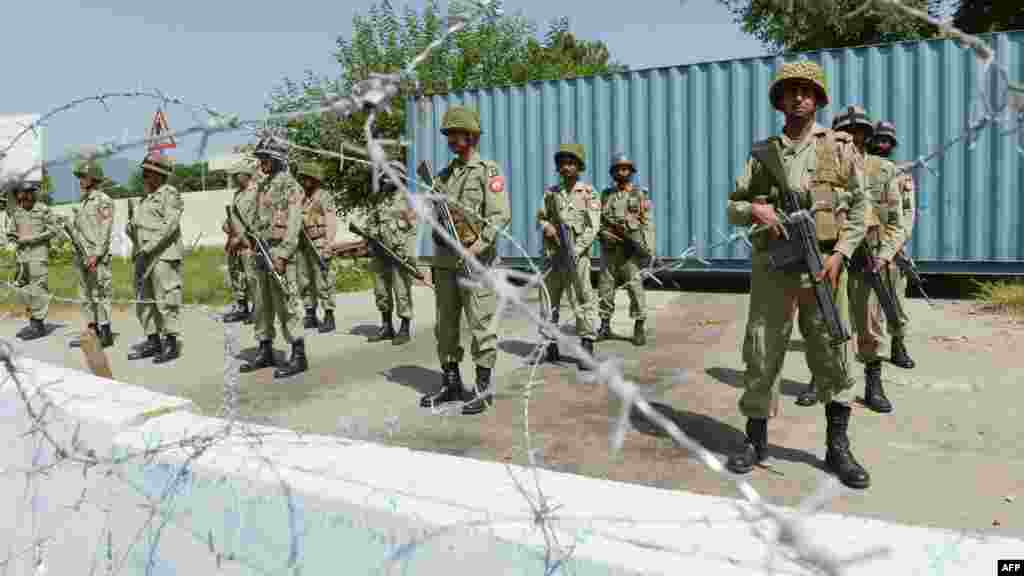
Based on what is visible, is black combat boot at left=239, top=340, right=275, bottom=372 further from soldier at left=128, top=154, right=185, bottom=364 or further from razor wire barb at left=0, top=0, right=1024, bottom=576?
razor wire barb at left=0, top=0, right=1024, bottom=576

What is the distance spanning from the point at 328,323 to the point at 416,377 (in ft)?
8.45

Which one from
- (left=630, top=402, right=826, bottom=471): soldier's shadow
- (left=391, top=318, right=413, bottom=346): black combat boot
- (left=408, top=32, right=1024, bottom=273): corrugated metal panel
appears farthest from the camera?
(left=408, top=32, right=1024, bottom=273): corrugated metal panel

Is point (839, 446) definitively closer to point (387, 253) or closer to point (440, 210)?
point (440, 210)

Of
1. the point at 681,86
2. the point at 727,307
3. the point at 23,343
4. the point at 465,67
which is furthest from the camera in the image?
the point at 465,67

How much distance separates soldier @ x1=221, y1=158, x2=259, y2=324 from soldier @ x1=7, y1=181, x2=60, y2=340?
173cm

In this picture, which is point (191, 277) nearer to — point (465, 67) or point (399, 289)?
point (465, 67)

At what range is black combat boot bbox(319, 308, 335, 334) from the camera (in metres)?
7.60

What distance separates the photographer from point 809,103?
10.3ft

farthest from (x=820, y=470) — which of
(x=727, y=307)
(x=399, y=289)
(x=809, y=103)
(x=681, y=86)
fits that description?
(x=681, y=86)

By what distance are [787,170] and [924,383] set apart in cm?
236

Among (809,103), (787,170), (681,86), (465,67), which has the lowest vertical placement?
(787,170)

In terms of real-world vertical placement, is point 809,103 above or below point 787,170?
above

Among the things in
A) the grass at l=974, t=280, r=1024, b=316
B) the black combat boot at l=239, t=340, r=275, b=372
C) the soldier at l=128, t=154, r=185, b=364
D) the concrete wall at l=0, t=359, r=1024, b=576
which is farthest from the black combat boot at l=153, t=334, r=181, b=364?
the grass at l=974, t=280, r=1024, b=316

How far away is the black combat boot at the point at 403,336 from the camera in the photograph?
264 inches
